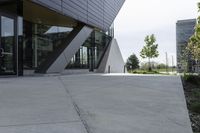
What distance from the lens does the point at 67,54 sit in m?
22.3

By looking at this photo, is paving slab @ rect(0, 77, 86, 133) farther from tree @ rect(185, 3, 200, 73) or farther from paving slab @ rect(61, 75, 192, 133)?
tree @ rect(185, 3, 200, 73)

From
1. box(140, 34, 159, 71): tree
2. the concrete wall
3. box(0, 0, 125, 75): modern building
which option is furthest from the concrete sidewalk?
box(140, 34, 159, 71): tree

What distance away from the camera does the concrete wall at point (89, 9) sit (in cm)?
2039

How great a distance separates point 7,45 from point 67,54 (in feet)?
21.4

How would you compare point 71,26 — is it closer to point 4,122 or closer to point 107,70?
point 107,70

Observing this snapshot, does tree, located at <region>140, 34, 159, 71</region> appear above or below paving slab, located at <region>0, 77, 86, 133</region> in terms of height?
above

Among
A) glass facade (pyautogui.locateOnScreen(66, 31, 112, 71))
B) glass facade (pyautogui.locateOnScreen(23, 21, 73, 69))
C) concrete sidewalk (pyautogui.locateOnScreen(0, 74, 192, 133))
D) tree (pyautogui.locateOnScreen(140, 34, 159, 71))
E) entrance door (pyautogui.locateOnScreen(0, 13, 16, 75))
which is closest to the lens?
concrete sidewalk (pyautogui.locateOnScreen(0, 74, 192, 133))

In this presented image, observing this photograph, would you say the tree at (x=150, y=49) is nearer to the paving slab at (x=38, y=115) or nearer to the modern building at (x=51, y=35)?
the modern building at (x=51, y=35)

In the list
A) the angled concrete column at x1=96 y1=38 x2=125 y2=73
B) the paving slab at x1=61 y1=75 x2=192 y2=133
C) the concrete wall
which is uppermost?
the concrete wall

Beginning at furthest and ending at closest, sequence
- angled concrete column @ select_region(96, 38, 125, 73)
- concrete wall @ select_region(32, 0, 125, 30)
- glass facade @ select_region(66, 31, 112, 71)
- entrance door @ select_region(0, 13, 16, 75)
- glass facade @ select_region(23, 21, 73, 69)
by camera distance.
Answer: angled concrete column @ select_region(96, 38, 125, 73) → glass facade @ select_region(66, 31, 112, 71) → glass facade @ select_region(23, 21, 73, 69) → concrete wall @ select_region(32, 0, 125, 30) → entrance door @ select_region(0, 13, 16, 75)

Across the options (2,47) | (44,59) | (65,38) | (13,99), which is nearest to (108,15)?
(65,38)

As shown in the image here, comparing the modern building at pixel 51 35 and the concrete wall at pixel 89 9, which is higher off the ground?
the concrete wall at pixel 89 9

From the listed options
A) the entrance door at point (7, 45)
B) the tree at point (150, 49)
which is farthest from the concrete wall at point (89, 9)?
the tree at point (150, 49)

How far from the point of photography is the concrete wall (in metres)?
20.4
